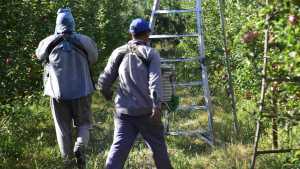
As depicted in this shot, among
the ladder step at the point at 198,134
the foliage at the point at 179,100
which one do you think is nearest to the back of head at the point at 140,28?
the foliage at the point at 179,100

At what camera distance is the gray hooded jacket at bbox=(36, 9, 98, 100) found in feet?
15.5

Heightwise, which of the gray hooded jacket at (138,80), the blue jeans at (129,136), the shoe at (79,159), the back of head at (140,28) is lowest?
the shoe at (79,159)

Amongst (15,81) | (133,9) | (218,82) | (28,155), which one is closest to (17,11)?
(15,81)

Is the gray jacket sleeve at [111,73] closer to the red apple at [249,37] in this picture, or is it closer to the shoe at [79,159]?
the shoe at [79,159]

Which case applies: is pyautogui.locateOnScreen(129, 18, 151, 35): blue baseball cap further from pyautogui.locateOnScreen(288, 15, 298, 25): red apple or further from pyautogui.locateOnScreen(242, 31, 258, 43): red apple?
pyautogui.locateOnScreen(288, 15, 298, 25): red apple

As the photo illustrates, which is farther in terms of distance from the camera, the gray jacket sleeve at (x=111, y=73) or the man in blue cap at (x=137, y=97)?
the gray jacket sleeve at (x=111, y=73)

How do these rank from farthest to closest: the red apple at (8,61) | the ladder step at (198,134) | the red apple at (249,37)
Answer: the ladder step at (198,134)
the red apple at (8,61)
the red apple at (249,37)

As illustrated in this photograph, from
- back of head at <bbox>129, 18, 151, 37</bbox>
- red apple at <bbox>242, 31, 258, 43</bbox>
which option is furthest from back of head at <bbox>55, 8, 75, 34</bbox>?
red apple at <bbox>242, 31, 258, 43</bbox>

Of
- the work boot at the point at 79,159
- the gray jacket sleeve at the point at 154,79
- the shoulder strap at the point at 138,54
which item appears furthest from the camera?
the work boot at the point at 79,159

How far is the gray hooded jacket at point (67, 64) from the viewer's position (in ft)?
15.5

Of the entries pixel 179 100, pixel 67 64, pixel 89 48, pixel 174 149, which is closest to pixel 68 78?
pixel 67 64

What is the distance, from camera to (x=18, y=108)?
20.5ft

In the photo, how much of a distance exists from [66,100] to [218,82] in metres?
6.32

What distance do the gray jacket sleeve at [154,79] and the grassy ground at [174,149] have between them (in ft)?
3.19
